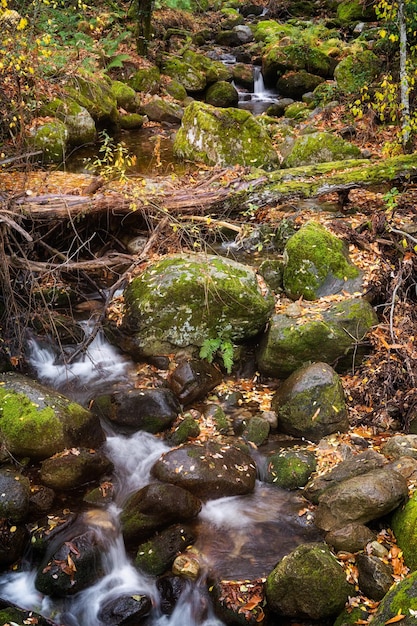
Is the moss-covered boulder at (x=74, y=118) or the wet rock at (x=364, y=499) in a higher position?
the moss-covered boulder at (x=74, y=118)

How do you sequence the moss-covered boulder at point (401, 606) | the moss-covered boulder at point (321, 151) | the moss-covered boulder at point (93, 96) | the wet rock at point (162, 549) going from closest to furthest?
the moss-covered boulder at point (401, 606) < the wet rock at point (162, 549) < the moss-covered boulder at point (321, 151) < the moss-covered boulder at point (93, 96)

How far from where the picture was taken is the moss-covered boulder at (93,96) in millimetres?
13492

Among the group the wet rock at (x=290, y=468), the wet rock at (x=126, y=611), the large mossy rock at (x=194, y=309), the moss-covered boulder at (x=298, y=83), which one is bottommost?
the wet rock at (x=126, y=611)

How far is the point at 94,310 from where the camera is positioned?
7.92m

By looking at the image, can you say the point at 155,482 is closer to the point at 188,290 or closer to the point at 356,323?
the point at 188,290

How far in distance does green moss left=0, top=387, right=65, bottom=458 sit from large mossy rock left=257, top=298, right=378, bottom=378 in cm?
283

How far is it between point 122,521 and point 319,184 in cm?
636

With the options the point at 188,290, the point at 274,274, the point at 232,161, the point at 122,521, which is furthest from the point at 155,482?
the point at 232,161

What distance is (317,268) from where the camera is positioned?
25.4 ft

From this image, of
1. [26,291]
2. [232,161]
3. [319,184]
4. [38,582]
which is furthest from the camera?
[232,161]

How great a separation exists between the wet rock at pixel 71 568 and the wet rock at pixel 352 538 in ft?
7.11

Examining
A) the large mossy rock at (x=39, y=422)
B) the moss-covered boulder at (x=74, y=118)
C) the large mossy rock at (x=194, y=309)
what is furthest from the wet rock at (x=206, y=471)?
the moss-covered boulder at (x=74, y=118)

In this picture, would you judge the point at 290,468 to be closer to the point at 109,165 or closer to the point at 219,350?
the point at 219,350

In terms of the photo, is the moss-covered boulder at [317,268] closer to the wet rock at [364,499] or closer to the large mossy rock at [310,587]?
the wet rock at [364,499]
